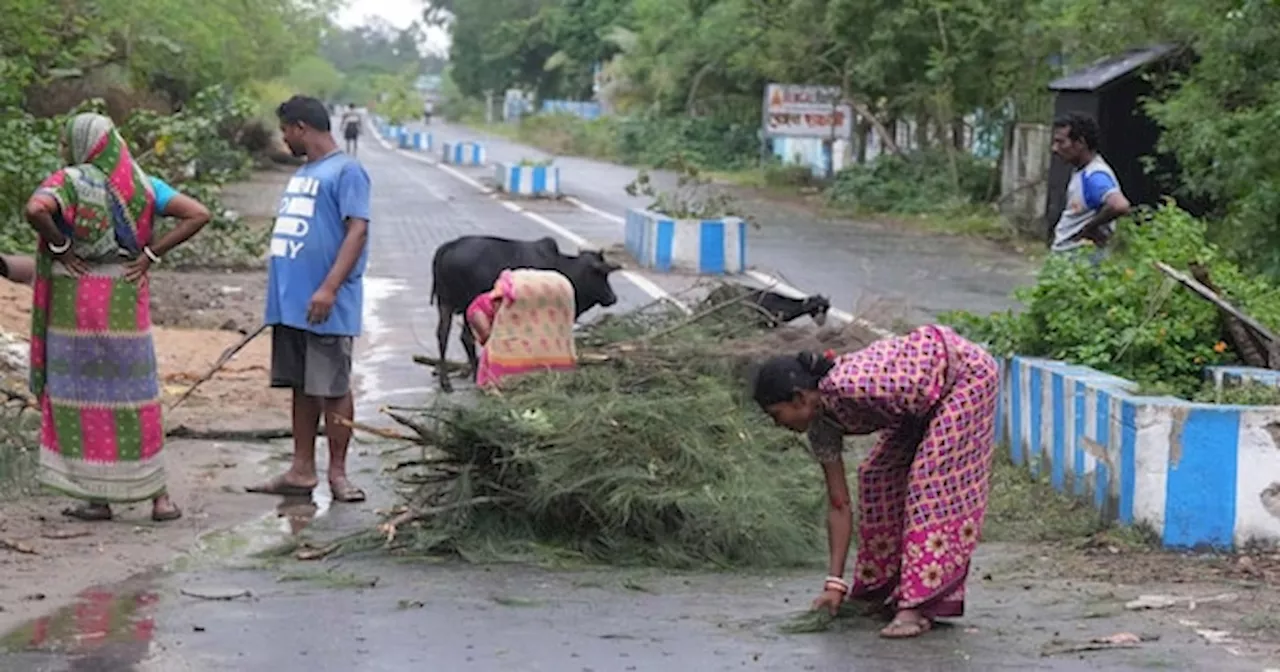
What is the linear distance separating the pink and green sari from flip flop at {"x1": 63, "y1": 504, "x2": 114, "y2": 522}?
0.45 feet

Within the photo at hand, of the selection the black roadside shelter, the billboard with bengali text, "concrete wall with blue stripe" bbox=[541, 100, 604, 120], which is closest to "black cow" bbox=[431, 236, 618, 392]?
the black roadside shelter

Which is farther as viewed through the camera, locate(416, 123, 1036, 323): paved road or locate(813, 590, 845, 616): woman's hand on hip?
locate(416, 123, 1036, 323): paved road

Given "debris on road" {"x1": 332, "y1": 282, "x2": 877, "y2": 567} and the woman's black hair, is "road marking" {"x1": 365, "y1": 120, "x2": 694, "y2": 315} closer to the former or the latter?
"debris on road" {"x1": 332, "y1": 282, "x2": 877, "y2": 567}

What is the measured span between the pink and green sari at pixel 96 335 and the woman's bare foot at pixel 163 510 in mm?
103

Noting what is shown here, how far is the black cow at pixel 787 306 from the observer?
11.6 m

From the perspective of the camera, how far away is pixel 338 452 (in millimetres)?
8914

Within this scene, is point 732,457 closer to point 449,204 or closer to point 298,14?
point 449,204

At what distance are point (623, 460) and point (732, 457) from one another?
586mm

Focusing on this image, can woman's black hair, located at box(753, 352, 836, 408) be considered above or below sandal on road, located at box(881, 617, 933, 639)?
above

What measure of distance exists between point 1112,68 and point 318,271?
54.8 feet

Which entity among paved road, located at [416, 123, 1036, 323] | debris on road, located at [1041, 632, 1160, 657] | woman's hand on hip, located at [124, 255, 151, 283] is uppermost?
woman's hand on hip, located at [124, 255, 151, 283]

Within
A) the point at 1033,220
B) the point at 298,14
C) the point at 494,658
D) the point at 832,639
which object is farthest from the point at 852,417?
the point at 298,14

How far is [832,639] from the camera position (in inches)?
247

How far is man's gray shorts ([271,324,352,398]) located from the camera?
875cm
